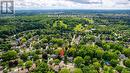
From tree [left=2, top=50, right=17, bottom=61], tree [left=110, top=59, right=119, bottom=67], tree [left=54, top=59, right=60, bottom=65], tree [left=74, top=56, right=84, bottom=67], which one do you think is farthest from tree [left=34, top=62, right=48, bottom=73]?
tree [left=110, top=59, right=119, bottom=67]

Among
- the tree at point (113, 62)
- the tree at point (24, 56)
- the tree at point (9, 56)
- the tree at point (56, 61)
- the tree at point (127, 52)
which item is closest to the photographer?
the tree at point (113, 62)

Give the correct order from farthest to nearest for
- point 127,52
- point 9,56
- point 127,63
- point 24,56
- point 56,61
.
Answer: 1. point 127,52
2. point 9,56
3. point 24,56
4. point 56,61
5. point 127,63

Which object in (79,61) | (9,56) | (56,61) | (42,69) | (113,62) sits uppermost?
(79,61)

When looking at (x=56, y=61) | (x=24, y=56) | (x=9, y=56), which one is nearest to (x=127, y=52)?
(x=56, y=61)

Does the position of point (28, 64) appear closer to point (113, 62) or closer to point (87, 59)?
point (87, 59)

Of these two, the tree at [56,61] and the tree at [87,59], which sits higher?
the tree at [87,59]

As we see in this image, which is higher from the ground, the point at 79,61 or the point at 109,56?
the point at 109,56

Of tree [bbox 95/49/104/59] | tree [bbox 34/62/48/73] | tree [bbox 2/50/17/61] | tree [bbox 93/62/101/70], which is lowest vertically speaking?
tree [bbox 2/50/17/61]

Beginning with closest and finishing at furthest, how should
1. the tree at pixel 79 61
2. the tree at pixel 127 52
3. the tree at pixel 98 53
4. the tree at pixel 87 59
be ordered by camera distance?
the tree at pixel 79 61
the tree at pixel 87 59
the tree at pixel 98 53
the tree at pixel 127 52

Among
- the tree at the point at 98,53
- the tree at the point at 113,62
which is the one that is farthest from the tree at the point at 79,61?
the tree at the point at 113,62

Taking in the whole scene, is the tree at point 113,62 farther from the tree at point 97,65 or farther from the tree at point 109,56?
the tree at point 97,65

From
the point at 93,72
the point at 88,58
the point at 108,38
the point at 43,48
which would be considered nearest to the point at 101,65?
the point at 88,58

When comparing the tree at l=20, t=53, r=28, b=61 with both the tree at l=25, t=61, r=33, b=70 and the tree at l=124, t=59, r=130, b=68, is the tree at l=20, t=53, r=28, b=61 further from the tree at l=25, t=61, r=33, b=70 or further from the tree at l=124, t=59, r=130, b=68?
the tree at l=124, t=59, r=130, b=68
